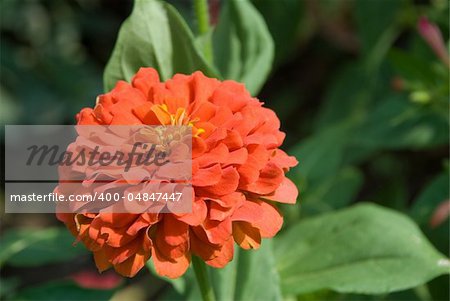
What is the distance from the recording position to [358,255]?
1.09 metres

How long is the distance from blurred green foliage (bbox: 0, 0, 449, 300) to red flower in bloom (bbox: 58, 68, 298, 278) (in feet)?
0.76

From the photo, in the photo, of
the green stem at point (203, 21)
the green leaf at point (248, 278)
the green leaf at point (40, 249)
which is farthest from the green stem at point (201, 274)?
A: the green leaf at point (40, 249)

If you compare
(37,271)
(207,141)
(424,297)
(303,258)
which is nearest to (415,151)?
(424,297)

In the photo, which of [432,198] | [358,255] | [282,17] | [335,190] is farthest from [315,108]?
[358,255]

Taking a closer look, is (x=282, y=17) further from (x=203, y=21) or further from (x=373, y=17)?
(x=203, y=21)

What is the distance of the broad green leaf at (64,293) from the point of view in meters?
1.21

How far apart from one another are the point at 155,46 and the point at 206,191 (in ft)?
1.19

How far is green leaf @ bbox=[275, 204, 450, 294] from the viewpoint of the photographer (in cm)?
102

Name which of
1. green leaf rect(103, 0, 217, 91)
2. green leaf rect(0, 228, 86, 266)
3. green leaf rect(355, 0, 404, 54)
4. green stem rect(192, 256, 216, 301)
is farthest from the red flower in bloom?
green leaf rect(355, 0, 404, 54)

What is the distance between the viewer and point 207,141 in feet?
2.49

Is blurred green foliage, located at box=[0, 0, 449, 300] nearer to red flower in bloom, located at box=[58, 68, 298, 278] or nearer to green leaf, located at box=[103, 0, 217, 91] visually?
green leaf, located at box=[103, 0, 217, 91]

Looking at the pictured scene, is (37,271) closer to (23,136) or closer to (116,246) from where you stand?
(23,136)

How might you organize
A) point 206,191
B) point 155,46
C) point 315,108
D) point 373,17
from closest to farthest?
point 206,191
point 155,46
point 373,17
point 315,108

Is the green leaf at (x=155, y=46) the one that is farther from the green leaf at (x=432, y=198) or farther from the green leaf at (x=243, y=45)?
the green leaf at (x=432, y=198)
